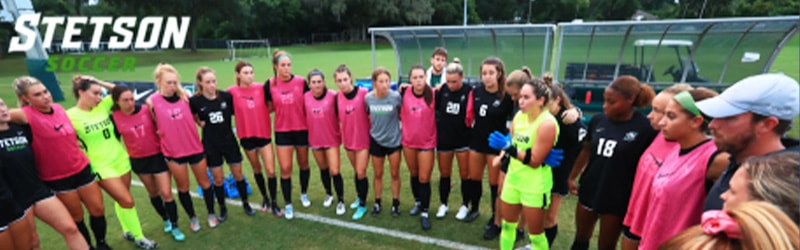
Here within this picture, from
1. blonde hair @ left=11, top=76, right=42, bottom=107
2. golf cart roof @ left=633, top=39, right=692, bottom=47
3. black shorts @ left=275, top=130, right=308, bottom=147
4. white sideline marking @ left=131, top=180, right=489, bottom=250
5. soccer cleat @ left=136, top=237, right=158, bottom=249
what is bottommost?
white sideline marking @ left=131, top=180, right=489, bottom=250

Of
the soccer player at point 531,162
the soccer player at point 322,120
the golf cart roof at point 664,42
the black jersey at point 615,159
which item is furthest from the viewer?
the golf cart roof at point 664,42

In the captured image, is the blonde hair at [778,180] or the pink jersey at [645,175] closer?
the blonde hair at [778,180]

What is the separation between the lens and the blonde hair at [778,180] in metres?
1.12

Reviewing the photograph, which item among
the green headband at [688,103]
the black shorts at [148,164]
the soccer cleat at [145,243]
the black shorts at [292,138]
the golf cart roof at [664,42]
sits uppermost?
the golf cart roof at [664,42]

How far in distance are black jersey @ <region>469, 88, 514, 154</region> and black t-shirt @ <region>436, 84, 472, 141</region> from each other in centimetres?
13

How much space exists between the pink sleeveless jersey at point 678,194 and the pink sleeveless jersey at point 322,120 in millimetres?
3431

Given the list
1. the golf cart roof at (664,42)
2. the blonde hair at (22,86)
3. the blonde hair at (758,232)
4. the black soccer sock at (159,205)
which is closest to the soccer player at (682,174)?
the blonde hair at (758,232)

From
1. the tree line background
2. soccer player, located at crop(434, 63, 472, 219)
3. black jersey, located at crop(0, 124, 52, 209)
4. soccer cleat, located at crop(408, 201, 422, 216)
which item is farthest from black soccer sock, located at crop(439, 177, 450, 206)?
the tree line background

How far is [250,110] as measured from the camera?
15.8 ft

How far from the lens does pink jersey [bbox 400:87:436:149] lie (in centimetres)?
452

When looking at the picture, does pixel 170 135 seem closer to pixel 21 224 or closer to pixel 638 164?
pixel 21 224

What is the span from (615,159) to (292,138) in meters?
3.59

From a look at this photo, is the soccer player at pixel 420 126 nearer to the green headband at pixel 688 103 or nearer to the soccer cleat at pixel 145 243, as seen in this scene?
the green headband at pixel 688 103

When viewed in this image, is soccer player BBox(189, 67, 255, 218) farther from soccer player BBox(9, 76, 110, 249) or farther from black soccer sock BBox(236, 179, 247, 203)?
soccer player BBox(9, 76, 110, 249)
